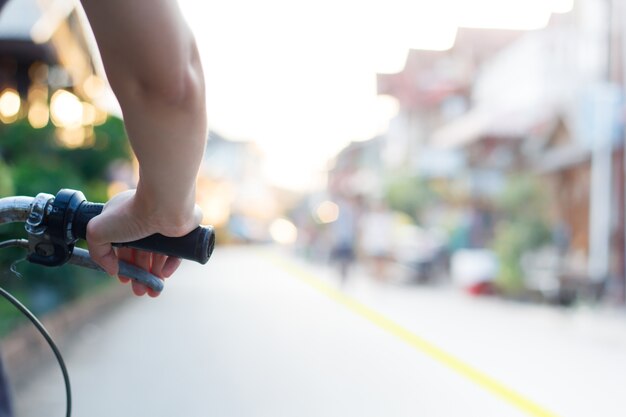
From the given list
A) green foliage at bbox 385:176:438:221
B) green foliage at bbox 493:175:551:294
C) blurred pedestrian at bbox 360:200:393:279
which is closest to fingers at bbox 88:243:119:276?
green foliage at bbox 493:175:551:294

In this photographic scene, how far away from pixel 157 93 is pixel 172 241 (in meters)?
0.29

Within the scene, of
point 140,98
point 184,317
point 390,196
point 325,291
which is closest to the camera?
point 140,98

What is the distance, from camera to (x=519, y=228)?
16219 mm

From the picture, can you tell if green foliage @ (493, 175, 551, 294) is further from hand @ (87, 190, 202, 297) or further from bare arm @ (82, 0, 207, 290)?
bare arm @ (82, 0, 207, 290)

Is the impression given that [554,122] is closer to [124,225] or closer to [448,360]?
[448,360]

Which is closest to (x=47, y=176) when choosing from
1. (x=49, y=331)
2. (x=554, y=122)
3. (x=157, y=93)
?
(x=49, y=331)

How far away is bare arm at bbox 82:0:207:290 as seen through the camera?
1.13 meters

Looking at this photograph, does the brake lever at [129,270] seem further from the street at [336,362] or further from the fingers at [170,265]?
the street at [336,362]

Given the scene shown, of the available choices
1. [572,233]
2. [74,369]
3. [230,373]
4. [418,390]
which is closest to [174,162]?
[418,390]

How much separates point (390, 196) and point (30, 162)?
23.2m

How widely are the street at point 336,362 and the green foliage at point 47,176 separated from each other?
596 mm

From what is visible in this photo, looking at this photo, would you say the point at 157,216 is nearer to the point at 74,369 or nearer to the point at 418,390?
the point at 418,390

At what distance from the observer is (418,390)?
6.12 m

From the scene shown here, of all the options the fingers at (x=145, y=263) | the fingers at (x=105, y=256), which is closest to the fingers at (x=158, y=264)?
the fingers at (x=145, y=263)
